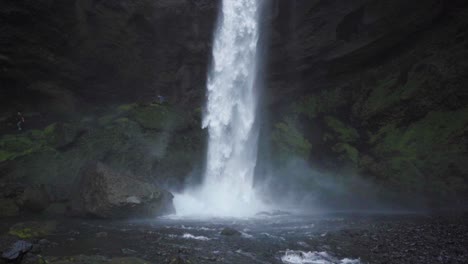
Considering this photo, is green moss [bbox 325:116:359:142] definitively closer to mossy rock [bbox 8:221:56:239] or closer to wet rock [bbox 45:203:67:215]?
wet rock [bbox 45:203:67:215]

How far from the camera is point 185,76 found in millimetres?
32938

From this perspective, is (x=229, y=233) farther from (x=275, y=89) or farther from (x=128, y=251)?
(x=275, y=89)

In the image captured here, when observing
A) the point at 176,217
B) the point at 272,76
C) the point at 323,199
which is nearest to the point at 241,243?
the point at 176,217

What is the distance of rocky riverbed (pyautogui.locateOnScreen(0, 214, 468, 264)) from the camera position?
1091cm

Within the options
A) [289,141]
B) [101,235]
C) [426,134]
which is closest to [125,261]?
[101,235]

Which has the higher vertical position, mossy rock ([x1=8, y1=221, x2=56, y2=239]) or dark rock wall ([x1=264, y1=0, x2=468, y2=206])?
dark rock wall ([x1=264, y1=0, x2=468, y2=206])

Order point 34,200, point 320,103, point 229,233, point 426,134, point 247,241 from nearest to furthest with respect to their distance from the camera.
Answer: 1. point 247,241
2. point 229,233
3. point 34,200
4. point 426,134
5. point 320,103

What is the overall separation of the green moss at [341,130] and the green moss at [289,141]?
252cm

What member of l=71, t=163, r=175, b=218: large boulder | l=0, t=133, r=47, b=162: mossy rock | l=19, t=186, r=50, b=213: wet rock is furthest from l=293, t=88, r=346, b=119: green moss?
l=0, t=133, r=47, b=162: mossy rock

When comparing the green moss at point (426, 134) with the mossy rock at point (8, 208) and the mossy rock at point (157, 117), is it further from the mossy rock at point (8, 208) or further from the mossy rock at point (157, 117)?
the mossy rock at point (8, 208)

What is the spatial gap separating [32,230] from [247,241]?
905cm

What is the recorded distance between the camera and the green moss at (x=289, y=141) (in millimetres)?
29797

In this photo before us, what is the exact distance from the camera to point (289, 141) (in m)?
30.7

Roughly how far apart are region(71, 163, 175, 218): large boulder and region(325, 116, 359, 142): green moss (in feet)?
51.5
